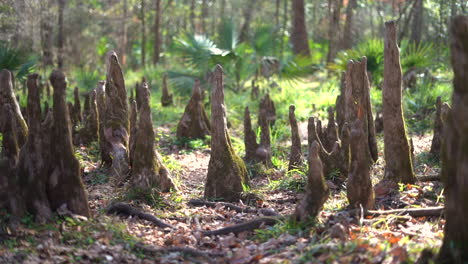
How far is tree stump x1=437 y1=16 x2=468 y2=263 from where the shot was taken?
124 inches

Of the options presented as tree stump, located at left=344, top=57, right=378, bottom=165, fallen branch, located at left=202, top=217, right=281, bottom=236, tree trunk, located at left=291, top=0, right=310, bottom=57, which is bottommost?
fallen branch, located at left=202, top=217, right=281, bottom=236

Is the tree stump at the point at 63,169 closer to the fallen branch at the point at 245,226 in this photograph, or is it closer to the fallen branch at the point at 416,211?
the fallen branch at the point at 245,226

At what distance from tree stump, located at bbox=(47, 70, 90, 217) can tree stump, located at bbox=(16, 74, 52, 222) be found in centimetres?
6

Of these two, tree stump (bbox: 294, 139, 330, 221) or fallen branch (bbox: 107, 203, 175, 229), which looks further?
fallen branch (bbox: 107, 203, 175, 229)

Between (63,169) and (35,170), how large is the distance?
0.69ft

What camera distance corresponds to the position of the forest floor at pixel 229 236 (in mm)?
3852

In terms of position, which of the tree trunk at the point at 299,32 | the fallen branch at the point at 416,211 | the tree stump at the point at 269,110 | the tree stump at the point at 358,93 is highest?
the tree trunk at the point at 299,32

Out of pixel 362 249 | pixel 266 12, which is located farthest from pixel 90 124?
pixel 266 12

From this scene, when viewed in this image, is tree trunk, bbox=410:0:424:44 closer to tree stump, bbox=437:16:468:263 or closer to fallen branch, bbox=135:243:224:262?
fallen branch, bbox=135:243:224:262

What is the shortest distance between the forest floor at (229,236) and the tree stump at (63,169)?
0.12 m

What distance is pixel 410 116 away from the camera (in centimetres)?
1069

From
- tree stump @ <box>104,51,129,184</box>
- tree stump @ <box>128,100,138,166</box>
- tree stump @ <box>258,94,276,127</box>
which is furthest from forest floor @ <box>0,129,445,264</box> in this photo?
tree stump @ <box>258,94,276,127</box>

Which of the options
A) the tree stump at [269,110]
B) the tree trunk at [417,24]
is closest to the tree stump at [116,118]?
the tree stump at [269,110]

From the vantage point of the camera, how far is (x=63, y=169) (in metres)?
4.55
